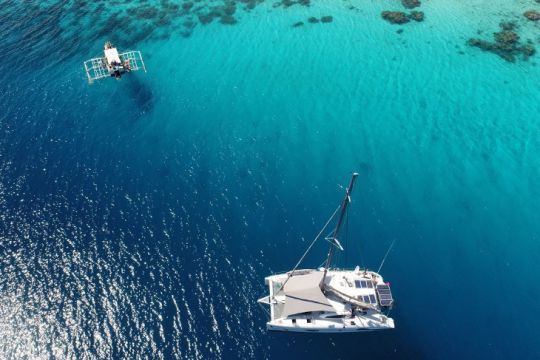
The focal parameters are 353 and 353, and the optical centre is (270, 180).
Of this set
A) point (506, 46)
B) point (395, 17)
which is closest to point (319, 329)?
point (506, 46)

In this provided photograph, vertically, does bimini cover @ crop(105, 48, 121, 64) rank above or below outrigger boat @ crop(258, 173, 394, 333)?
above

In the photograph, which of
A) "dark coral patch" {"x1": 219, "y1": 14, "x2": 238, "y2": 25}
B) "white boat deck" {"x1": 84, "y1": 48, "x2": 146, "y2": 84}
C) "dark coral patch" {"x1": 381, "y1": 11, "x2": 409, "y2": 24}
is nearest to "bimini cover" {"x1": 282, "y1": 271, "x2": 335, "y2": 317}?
"white boat deck" {"x1": 84, "y1": 48, "x2": 146, "y2": 84}

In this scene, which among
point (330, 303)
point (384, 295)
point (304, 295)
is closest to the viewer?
point (330, 303)

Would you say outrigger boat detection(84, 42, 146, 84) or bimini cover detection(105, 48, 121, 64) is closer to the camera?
outrigger boat detection(84, 42, 146, 84)

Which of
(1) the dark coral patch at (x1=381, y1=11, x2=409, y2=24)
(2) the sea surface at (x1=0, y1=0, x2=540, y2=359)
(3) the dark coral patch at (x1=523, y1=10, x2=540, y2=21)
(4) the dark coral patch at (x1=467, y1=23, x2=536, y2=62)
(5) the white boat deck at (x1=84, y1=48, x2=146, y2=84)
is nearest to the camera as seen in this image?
(2) the sea surface at (x1=0, y1=0, x2=540, y2=359)

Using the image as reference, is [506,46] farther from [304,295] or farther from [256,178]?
[304,295]

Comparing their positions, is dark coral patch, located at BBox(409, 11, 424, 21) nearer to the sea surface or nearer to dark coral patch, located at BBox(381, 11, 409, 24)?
the sea surface

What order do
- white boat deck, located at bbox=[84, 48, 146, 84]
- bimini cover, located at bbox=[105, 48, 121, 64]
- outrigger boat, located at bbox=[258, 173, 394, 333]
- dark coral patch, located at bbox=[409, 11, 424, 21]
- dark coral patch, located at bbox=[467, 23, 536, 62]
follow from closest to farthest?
outrigger boat, located at bbox=[258, 173, 394, 333] → bimini cover, located at bbox=[105, 48, 121, 64] → white boat deck, located at bbox=[84, 48, 146, 84] → dark coral patch, located at bbox=[467, 23, 536, 62] → dark coral patch, located at bbox=[409, 11, 424, 21]

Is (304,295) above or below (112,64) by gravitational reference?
below
